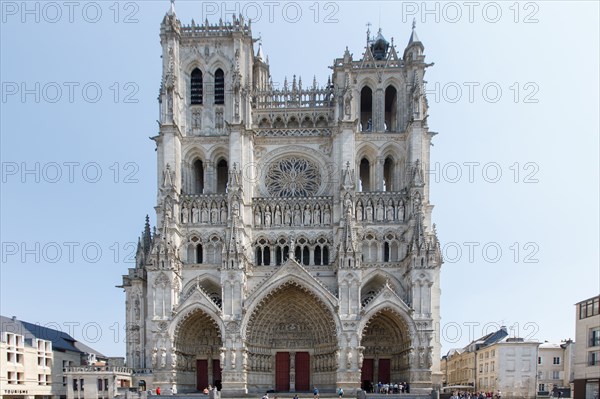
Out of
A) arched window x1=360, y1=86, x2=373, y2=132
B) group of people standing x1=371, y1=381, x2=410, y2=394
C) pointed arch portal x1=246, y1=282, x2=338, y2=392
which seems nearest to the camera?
group of people standing x1=371, y1=381, x2=410, y2=394

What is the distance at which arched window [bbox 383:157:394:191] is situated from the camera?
5288 centimetres

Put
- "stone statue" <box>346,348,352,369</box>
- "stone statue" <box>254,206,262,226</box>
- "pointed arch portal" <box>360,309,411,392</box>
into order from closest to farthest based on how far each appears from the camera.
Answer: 1. "stone statue" <box>346,348,352,369</box>
2. "pointed arch portal" <box>360,309,411,392</box>
3. "stone statue" <box>254,206,262,226</box>

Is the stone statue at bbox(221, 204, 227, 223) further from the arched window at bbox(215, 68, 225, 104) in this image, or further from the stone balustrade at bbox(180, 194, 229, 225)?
the arched window at bbox(215, 68, 225, 104)

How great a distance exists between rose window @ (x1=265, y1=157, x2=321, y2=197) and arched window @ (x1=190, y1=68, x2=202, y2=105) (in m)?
8.93

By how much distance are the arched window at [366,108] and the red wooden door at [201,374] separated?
24.6 meters

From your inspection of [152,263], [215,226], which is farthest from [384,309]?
[152,263]

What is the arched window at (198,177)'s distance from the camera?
2116 inches

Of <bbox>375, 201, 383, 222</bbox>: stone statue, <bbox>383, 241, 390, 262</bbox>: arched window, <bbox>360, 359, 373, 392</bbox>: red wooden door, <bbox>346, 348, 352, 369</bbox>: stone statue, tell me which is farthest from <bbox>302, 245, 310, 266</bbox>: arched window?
<bbox>360, 359, 373, 392</bbox>: red wooden door

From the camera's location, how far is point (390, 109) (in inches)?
2234

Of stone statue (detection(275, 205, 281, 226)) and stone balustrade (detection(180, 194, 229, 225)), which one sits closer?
stone balustrade (detection(180, 194, 229, 225))

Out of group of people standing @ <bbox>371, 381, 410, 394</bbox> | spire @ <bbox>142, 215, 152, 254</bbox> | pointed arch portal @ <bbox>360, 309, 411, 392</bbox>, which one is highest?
spire @ <bbox>142, 215, 152, 254</bbox>

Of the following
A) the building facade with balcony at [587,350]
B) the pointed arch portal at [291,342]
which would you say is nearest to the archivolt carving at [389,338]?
the pointed arch portal at [291,342]

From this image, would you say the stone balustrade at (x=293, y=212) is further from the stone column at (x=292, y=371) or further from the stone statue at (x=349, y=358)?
the stone column at (x=292, y=371)

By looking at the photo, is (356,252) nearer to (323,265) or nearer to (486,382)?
(323,265)
